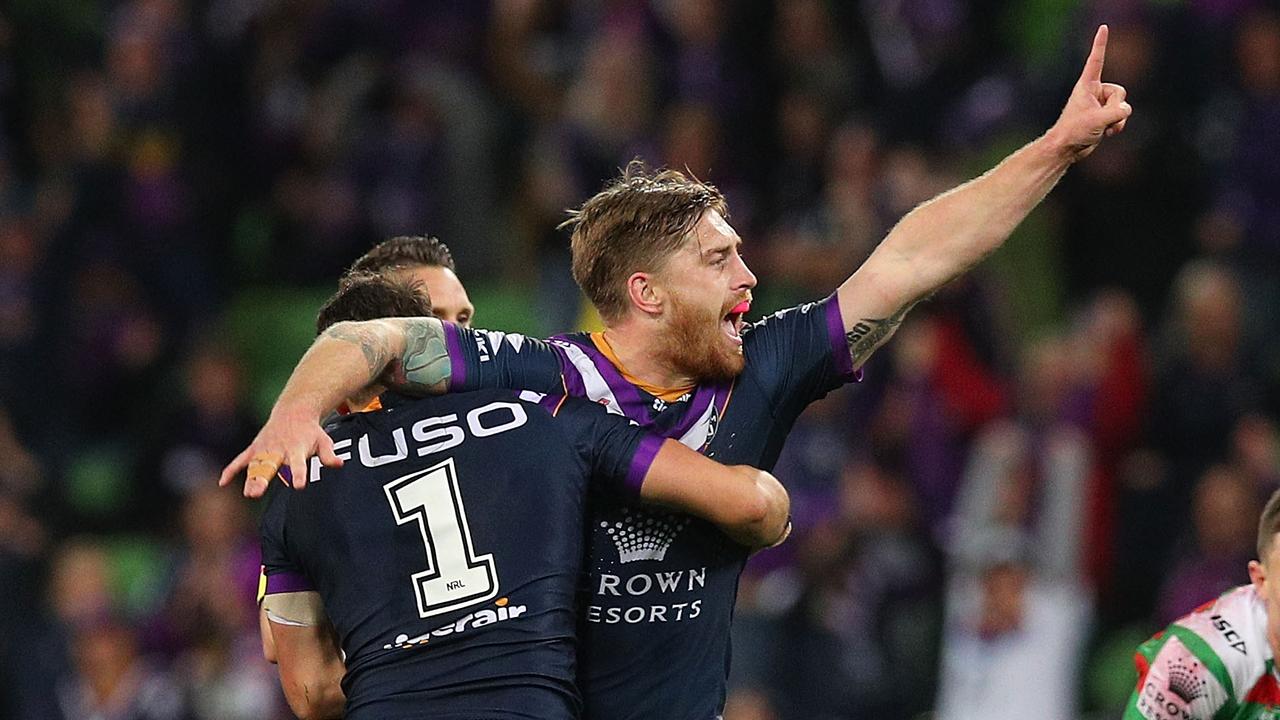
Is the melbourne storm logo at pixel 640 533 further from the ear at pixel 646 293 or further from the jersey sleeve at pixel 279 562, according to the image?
the jersey sleeve at pixel 279 562

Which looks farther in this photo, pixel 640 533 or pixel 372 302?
pixel 372 302

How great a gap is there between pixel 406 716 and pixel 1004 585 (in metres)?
5.49

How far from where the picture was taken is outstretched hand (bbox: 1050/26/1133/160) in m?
4.78

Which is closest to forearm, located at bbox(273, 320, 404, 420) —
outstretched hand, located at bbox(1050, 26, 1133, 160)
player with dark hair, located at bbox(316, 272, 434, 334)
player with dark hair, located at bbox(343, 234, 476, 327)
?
player with dark hair, located at bbox(316, 272, 434, 334)

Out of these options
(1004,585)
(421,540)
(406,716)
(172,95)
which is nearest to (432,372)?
(421,540)

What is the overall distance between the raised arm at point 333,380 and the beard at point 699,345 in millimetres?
570

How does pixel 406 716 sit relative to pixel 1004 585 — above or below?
above

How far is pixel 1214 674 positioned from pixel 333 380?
224cm

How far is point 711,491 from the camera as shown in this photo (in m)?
4.46

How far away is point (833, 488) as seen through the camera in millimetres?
10188

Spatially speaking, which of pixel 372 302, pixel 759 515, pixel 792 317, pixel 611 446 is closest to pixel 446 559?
pixel 611 446

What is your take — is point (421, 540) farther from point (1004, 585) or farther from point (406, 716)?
point (1004, 585)

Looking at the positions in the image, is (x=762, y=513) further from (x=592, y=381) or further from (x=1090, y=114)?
(x=1090, y=114)

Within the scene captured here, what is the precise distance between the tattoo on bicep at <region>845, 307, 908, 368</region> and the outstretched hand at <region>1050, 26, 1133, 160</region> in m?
0.58
